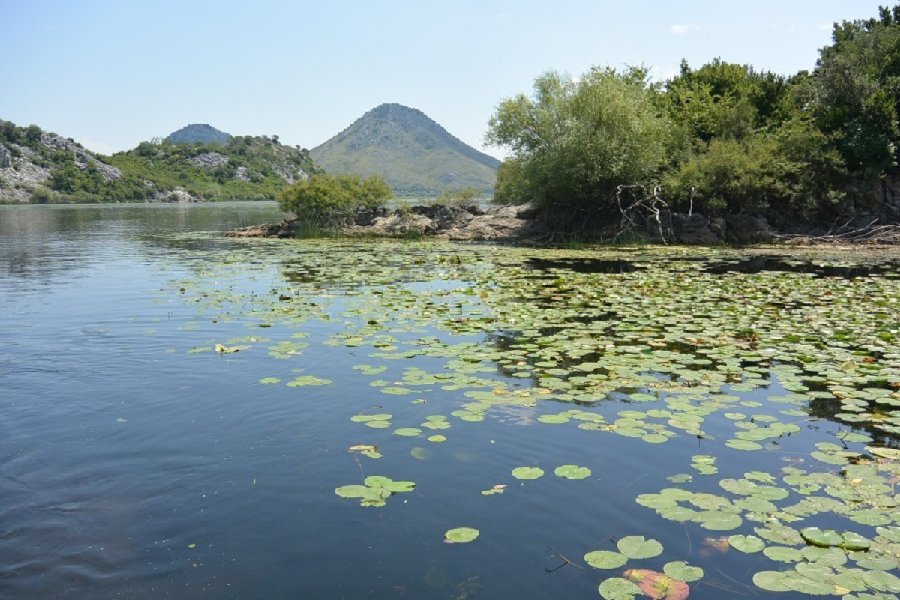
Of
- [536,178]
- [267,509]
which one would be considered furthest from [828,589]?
[536,178]

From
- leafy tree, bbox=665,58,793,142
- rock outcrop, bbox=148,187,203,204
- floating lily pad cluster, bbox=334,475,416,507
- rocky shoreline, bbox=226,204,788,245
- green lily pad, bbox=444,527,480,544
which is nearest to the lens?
green lily pad, bbox=444,527,480,544

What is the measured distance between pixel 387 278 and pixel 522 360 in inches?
365

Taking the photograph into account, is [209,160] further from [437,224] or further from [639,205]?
[639,205]

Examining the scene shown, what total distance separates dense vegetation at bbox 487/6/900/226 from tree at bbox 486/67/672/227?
0.05 meters

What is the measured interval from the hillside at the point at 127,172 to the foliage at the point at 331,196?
112m

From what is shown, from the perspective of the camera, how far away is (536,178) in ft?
102

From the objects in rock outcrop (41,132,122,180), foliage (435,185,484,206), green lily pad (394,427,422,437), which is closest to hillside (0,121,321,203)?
rock outcrop (41,132,122,180)

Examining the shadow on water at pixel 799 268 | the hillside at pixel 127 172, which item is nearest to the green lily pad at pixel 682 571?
the shadow on water at pixel 799 268

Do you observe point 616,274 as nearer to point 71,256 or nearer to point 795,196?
point 795,196

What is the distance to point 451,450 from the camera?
5531 mm

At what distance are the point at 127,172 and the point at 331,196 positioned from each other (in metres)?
138

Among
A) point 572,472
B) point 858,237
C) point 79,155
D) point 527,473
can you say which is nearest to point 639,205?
point 858,237

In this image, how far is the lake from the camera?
12.3 feet

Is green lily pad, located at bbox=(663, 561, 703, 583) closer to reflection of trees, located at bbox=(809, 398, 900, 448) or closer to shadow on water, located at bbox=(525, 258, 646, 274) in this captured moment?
reflection of trees, located at bbox=(809, 398, 900, 448)
